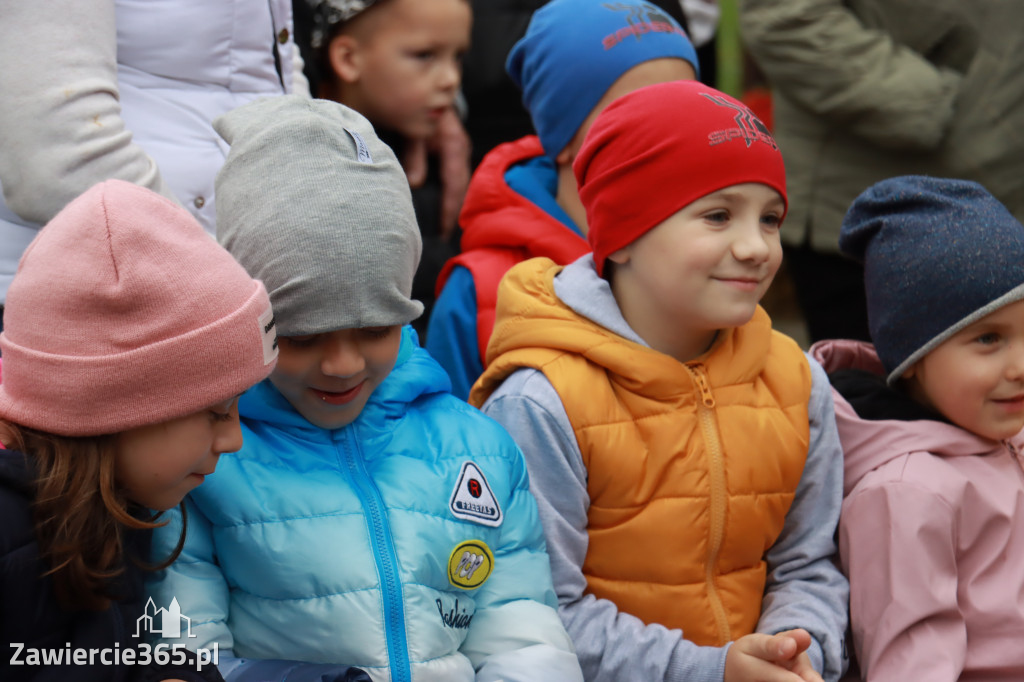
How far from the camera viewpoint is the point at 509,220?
3074 millimetres

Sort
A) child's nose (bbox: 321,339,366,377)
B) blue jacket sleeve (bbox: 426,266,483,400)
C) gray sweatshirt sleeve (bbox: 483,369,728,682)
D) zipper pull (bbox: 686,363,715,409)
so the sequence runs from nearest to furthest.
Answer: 1. child's nose (bbox: 321,339,366,377)
2. gray sweatshirt sleeve (bbox: 483,369,728,682)
3. zipper pull (bbox: 686,363,715,409)
4. blue jacket sleeve (bbox: 426,266,483,400)

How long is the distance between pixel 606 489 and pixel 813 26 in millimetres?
1754

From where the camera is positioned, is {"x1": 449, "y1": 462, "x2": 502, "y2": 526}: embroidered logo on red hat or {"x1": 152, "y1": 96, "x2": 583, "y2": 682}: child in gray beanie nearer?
{"x1": 152, "y1": 96, "x2": 583, "y2": 682}: child in gray beanie

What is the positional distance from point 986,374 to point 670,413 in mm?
727

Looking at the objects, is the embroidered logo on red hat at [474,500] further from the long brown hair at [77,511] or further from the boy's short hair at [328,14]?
the boy's short hair at [328,14]

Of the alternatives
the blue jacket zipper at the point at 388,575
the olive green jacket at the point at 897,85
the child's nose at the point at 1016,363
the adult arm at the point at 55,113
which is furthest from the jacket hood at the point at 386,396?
the olive green jacket at the point at 897,85

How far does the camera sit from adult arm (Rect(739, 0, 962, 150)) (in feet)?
10.8

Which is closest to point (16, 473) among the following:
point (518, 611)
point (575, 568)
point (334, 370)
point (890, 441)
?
point (334, 370)

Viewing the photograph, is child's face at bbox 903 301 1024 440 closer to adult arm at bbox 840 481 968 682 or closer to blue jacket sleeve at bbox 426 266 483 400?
adult arm at bbox 840 481 968 682

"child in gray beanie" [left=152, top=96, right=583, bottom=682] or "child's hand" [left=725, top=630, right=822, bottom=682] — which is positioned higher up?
"child in gray beanie" [left=152, top=96, right=583, bottom=682]

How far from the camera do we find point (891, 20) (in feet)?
11.1

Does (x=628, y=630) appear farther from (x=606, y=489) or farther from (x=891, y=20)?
(x=891, y=20)

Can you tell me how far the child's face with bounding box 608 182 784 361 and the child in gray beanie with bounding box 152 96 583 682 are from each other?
0.51 metres

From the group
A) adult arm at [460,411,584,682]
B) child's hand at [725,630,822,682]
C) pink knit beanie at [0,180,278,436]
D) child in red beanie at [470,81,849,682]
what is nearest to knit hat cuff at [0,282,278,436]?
pink knit beanie at [0,180,278,436]
